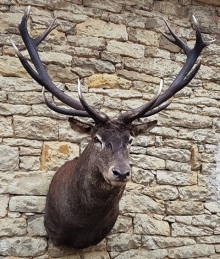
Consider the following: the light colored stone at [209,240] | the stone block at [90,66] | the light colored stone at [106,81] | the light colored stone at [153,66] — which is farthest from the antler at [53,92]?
the light colored stone at [209,240]

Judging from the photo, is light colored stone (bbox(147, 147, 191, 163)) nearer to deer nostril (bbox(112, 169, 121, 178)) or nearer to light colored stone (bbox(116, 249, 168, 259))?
light colored stone (bbox(116, 249, 168, 259))

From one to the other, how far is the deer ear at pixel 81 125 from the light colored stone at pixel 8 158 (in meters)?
0.94

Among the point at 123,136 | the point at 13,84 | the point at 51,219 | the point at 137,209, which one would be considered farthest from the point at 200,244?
the point at 13,84

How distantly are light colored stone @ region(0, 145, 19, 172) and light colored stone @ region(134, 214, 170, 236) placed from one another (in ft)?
4.32

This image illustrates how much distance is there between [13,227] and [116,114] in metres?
1.52

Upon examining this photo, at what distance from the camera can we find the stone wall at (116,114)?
16.6ft

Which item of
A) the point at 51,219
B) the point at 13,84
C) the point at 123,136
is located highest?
the point at 13,84

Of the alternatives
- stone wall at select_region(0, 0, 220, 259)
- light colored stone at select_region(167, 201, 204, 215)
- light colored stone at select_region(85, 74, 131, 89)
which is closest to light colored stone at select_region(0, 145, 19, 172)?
stone wall at select_region(0, 0, 220, 259)

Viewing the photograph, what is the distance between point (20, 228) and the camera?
195 inches

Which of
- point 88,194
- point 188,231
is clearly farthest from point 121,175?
point 188,231

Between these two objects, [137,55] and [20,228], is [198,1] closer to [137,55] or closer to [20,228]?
[137,55]

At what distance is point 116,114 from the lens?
18.2 feet

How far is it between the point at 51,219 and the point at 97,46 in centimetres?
186

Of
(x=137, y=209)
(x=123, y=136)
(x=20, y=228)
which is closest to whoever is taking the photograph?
(x=123, y=136)
